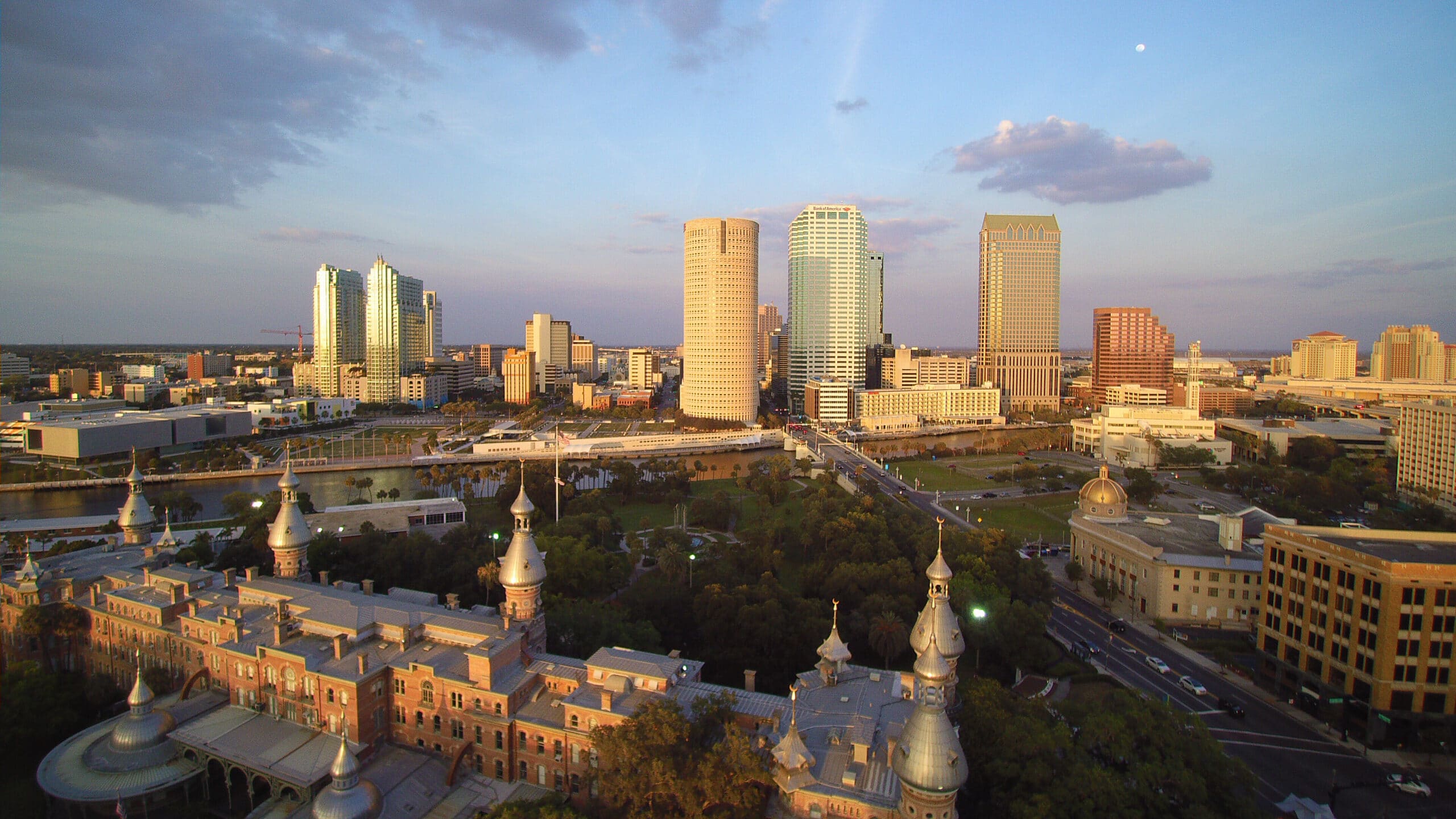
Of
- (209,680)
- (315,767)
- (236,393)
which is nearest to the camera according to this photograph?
(315,767)

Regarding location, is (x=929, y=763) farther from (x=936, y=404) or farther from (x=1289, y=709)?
(x=936, y=404)

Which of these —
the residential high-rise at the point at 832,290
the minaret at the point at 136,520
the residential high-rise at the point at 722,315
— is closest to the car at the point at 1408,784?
the minaret at the point at 136,520

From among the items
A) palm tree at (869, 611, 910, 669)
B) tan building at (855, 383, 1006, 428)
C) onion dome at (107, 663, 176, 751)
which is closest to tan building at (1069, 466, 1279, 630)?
palm tree at (869, 611, 910, 669)

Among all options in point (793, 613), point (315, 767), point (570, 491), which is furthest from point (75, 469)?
point (793, 613)

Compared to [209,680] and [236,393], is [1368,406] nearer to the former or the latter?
[209,680]

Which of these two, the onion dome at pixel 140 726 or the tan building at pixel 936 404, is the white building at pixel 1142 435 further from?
the onion dome at pixel 140 726

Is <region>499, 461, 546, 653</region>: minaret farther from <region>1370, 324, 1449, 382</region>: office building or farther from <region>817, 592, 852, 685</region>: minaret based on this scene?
<region>1370, 324, 1449, 382</region>: office building
